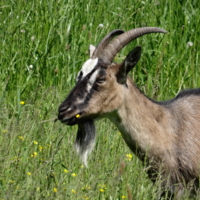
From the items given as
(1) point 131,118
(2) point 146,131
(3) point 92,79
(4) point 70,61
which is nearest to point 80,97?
(3) point 92,79

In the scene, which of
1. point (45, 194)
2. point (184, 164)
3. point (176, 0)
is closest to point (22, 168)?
point (45, 194)

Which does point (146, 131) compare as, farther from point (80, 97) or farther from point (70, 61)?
point (70, 61)

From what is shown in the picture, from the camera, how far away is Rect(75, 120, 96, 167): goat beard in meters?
4.51

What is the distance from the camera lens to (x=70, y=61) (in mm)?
6434

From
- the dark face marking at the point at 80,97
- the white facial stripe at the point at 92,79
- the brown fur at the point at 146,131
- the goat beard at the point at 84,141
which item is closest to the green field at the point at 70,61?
Answer: the goat beard at the point at 84,141

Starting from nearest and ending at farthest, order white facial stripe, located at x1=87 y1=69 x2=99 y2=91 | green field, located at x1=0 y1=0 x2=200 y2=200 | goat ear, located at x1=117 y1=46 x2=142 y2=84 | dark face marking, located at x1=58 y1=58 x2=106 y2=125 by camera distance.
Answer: dark face marking, located at x1=58 y1=58 x2=106 y2=125 < white facial stripe, located at x1=87 y1=69 x2=99 y2=91 < goat ear, located at x1=117 y1=46 x2=142 y2=84 < green field, located at x1=0 y1=0 x2=200 y2=200

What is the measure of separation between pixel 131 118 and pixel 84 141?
0.40 meters

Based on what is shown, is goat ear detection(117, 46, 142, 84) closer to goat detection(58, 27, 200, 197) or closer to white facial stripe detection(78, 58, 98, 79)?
goat detection(58, 27, 200, 197)

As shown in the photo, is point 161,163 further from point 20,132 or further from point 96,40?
point 96,40

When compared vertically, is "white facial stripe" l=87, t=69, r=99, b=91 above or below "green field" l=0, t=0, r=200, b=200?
above

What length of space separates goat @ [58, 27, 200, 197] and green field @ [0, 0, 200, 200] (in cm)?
19

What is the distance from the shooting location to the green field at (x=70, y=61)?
4.80 metres

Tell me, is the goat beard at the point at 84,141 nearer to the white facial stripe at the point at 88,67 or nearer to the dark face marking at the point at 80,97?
the dark face marking at the point at 80,97

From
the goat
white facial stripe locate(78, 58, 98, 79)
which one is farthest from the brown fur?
white facial stripe locate(78, 58, 98, 79)
